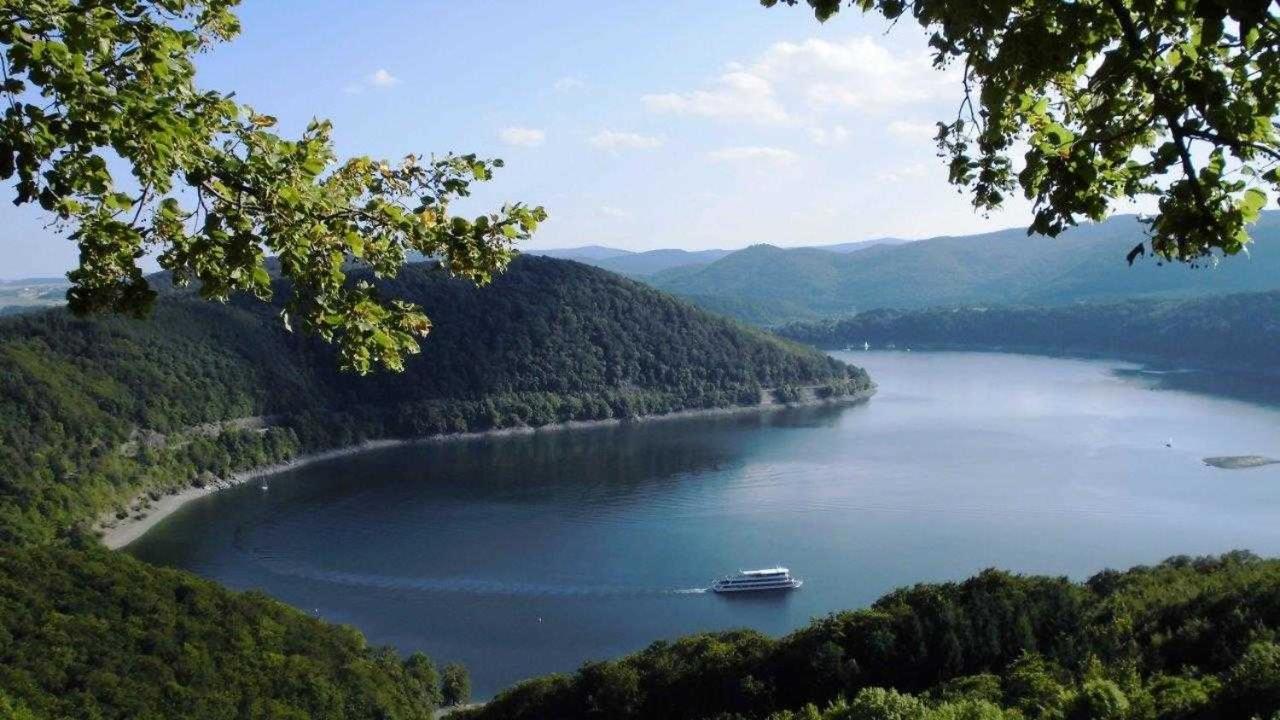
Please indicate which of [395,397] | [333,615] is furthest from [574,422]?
[333,615]

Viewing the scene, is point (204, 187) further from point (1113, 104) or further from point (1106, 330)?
point (1106, 330)

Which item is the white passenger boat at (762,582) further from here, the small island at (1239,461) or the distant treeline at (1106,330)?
the distant treeline at (1106,330)

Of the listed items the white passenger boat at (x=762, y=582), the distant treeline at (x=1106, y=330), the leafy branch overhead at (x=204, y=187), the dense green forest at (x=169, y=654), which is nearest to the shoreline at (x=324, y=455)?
the dense green forest at (x=169, y=654)

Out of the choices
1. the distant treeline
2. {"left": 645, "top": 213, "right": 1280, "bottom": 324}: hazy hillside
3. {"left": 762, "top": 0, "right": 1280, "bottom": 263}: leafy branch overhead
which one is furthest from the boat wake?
{"left": 645, "top": 213, "right": 1280, "bottom": 324}: hazy hillside

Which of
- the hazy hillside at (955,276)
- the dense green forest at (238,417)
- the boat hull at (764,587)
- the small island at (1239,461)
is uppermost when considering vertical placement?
the hazy hillside at (955,276)

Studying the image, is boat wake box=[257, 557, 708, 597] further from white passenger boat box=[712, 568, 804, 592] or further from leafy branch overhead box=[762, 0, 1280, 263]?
leafy branch overhead box=[762, 0, 1280, 263]

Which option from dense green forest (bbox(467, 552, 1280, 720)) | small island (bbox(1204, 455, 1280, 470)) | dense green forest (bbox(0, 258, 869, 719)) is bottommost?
small island (bbox(1204, 455, 1280, 470))

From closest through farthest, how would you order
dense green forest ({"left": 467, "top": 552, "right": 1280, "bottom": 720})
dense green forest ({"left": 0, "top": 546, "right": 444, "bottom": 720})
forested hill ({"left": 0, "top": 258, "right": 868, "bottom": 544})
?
dense green forest ({"left": 467, "top": 552, "right": 1280, "bottom": 720}), dense green forest ({"left": 0, "top": 546, "right": 444, "bottom": 720}), forested hill ({"left": 0, "top": 258, "right": 868, "bottom": 544})
